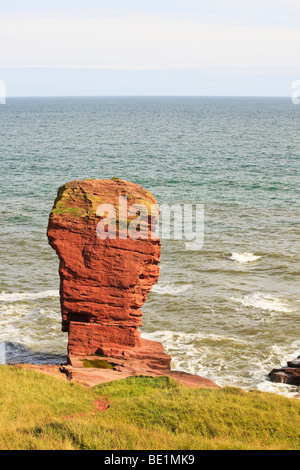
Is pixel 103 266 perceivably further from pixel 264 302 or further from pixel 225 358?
pixel 264 302

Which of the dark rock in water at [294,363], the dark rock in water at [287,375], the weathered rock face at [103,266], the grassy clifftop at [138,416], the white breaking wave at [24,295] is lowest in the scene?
the dark rock in water at [287,375]

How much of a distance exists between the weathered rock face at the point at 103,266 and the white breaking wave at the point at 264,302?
39.6ft

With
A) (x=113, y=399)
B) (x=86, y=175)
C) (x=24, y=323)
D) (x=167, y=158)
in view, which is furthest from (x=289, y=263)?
(x=167, y=158)

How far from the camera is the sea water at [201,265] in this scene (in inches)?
1126

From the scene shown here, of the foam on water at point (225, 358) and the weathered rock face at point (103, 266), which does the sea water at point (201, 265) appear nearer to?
the foam on water at point (225, 358)

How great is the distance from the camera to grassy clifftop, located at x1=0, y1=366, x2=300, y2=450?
1424cm

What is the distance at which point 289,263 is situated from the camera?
41969 millimetres

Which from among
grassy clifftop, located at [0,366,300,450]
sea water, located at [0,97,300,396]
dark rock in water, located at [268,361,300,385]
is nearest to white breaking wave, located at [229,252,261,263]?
sea water, located at [0,97,300,396]

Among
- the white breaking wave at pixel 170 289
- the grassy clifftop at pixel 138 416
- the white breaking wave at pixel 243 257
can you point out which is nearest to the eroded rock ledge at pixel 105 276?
the grassy clifftop at pixel 138 416

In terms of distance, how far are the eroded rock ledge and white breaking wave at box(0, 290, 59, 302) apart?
39.8ft

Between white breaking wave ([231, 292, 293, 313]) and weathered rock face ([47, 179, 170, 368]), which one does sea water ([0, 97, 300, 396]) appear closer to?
white breaking wave ([231, 292, 293, 313])

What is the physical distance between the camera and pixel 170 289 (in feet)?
123

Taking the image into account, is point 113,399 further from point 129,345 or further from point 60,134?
point 60,134
